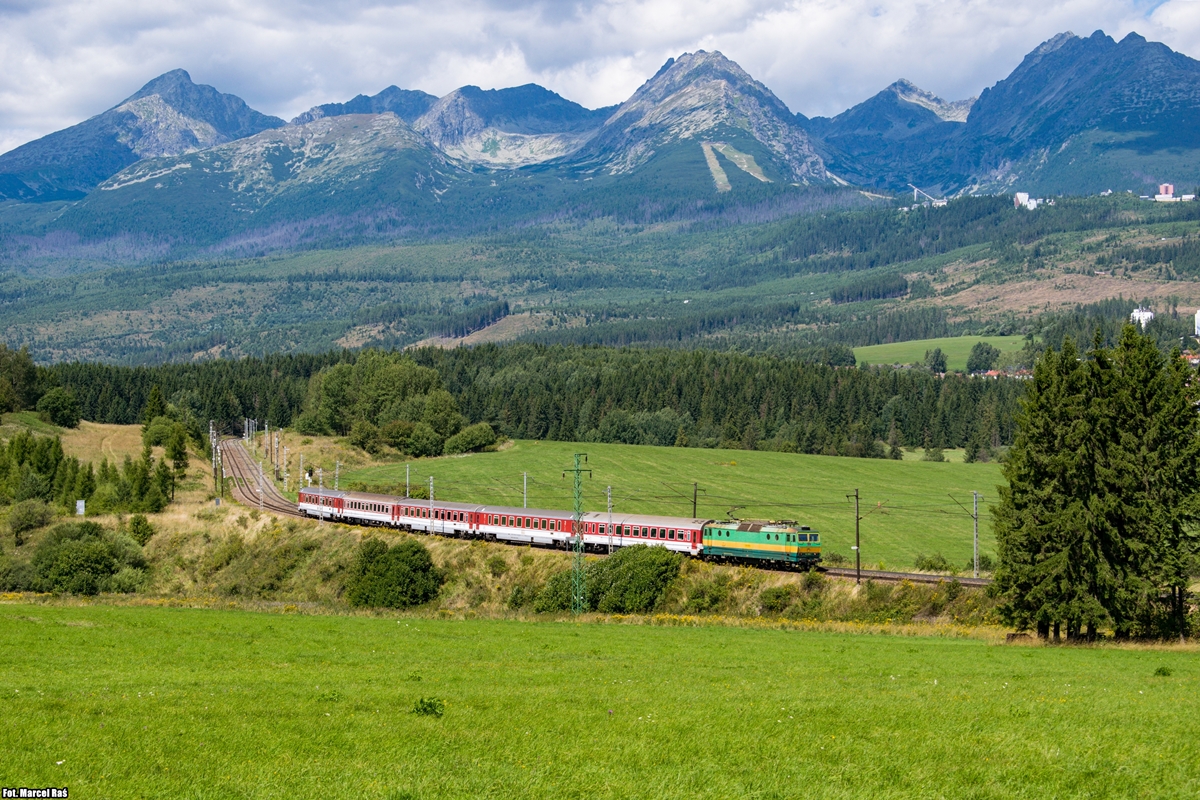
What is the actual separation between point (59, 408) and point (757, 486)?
384 ft

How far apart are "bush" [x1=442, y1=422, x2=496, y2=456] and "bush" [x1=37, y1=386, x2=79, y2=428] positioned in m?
64.4

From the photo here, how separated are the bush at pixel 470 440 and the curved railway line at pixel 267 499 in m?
29.5

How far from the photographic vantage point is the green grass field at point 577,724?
18.9 m

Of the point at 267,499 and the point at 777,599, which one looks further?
the point at 267,499

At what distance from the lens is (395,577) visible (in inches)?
3206

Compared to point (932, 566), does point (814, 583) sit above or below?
above

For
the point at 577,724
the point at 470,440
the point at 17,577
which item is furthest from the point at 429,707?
the point at 470,440

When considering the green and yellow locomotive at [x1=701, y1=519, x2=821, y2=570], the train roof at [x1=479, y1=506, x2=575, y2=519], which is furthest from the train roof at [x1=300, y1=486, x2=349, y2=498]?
the green and yellow locomotive at [x1=701, y1=519, x2=821, y2=570]

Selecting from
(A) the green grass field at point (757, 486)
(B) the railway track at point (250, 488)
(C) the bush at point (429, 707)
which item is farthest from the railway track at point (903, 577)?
(B) the railway track at point (250, 488)

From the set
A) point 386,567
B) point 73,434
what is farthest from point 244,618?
point 73,434

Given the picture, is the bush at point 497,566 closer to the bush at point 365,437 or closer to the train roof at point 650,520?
the train roof at point 650,520

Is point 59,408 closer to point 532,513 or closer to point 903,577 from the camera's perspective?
point 532,513

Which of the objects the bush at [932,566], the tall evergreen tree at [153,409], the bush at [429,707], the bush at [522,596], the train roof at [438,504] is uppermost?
the tall evergreen tree at [153,409]

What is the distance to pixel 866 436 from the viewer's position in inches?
7416
